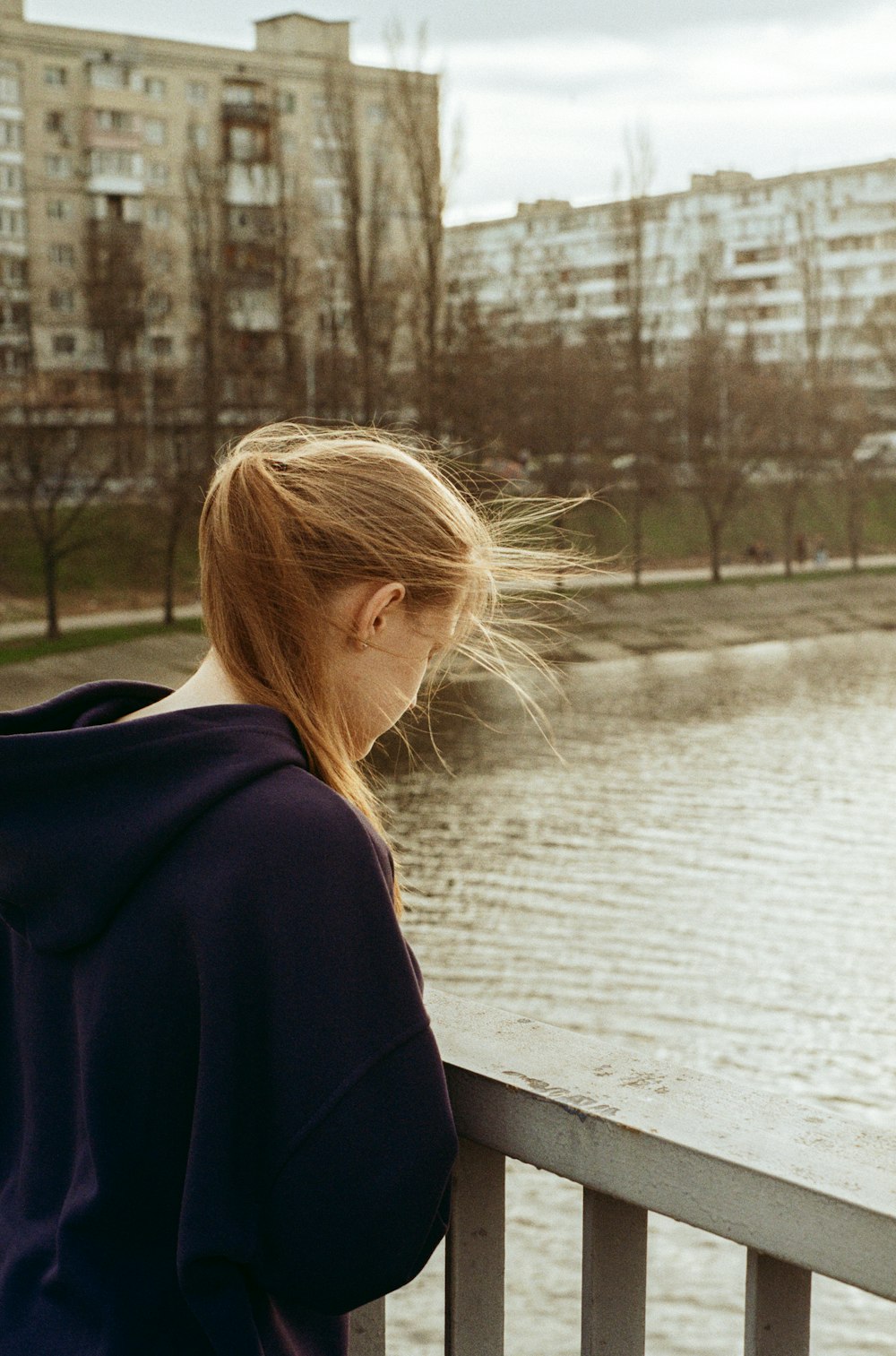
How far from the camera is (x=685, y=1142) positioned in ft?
3.30

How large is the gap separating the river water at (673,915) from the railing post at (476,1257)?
2.87m

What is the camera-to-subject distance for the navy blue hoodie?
38.1 inches

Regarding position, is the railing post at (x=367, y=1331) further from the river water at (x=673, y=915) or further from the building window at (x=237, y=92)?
the building window at (x=237, y=92)

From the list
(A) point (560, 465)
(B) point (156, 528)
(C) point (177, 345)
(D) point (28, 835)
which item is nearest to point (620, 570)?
(D) point (28, 835)

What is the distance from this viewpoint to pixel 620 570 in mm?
2369

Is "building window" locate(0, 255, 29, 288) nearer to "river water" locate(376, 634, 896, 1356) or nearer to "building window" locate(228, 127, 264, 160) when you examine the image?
"building window" locate(228, 127, 264, 160)

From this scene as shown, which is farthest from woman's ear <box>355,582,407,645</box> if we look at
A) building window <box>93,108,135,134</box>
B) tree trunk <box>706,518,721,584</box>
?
building window <box>93,108,135,134</box>

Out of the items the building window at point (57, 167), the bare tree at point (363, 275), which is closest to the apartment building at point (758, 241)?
the building window at point (57, 167)

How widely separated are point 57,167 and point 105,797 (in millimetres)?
45719

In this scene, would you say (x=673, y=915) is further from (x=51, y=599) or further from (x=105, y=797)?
(x=51, y=599)

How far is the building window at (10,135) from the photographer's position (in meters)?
42.3

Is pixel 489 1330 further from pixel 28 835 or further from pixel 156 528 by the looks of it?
pixel 156 528

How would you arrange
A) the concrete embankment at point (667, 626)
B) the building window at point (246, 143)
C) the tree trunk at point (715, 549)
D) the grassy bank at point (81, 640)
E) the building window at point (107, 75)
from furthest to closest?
1. the building window at point (246, 143)
2. the building window at point (107, 75)
3. the tree trunk at point (715, 549)
4. the grassy bank at point (81, 640)
5. the concrete embankment at point (667, 626)

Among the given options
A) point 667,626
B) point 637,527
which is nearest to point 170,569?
point 667,626
